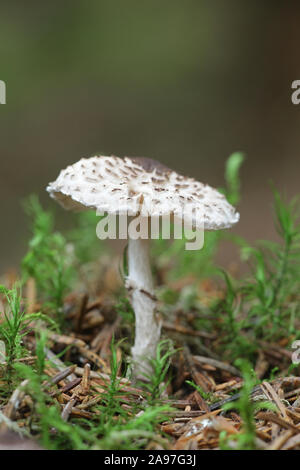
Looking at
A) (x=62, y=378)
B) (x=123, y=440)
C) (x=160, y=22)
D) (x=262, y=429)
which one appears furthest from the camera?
(x=160, y=22)

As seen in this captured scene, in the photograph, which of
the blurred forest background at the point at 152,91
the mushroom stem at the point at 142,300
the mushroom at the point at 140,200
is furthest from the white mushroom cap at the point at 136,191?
the blurred forest background at the point at 152,91

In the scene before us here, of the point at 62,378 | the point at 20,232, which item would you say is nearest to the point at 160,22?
the point at 20,232

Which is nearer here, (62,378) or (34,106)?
(62,378)

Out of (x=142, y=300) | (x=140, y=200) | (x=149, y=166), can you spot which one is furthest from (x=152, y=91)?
(x=140, y=200)

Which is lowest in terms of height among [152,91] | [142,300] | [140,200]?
[142,300]

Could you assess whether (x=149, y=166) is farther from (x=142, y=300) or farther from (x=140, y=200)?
(x=142, y=300)

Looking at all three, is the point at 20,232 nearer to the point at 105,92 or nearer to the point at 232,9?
the point at 105,92
